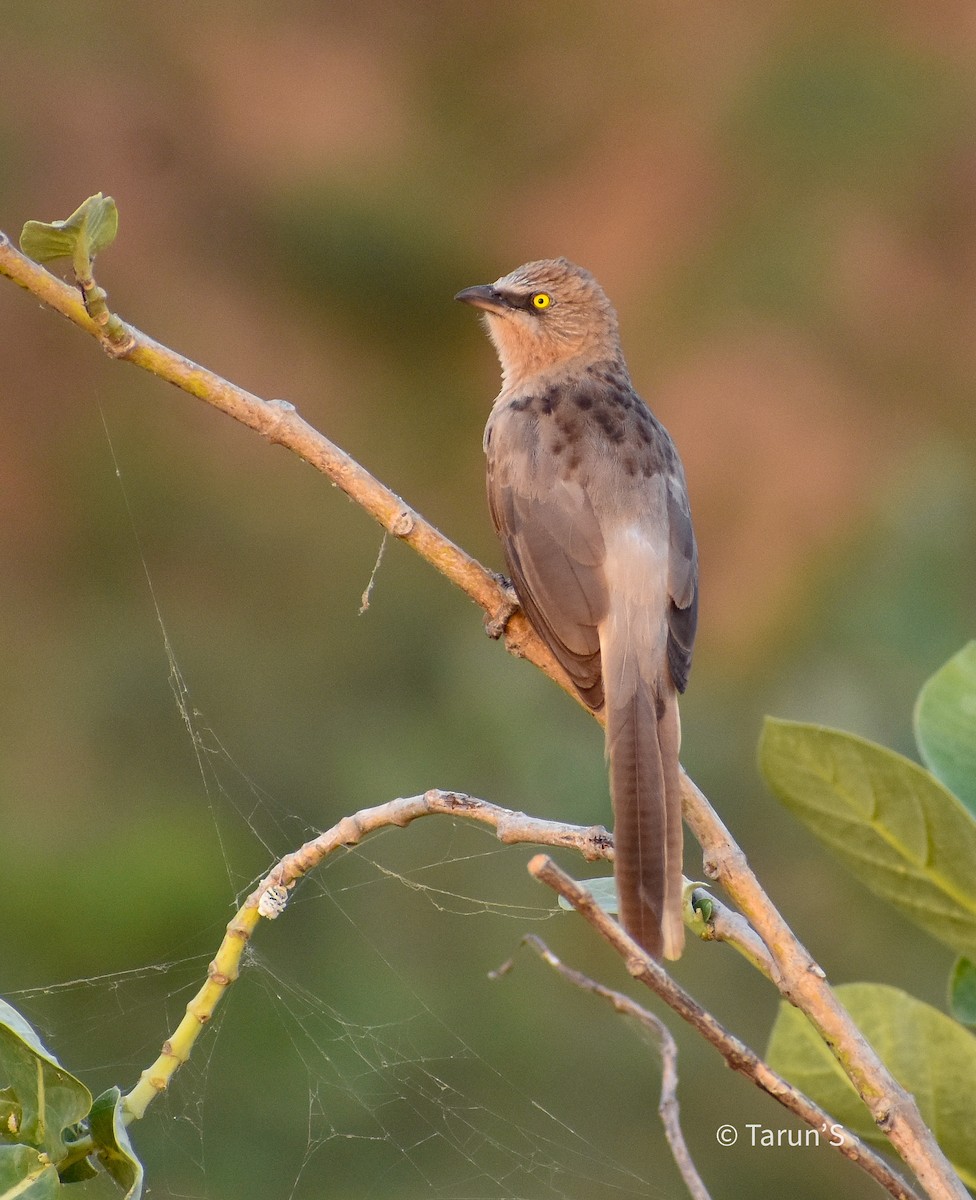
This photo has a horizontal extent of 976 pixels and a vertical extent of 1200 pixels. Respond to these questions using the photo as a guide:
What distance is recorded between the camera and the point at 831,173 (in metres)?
8.20

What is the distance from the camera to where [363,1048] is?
4.38 meters

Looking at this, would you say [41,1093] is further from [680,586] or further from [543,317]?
[543,317]

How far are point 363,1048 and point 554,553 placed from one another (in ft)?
6.59

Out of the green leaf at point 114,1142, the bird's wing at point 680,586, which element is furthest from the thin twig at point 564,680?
the green leaf at point 114,1142

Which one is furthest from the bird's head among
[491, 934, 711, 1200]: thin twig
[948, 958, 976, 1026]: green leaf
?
[491, 934, 711, 1200]: thin twig

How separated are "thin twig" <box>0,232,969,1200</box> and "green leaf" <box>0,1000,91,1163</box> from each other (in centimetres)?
74

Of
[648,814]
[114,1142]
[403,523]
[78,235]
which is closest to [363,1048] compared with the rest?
[648,814]

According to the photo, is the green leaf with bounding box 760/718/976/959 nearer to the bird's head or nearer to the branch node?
the branch node

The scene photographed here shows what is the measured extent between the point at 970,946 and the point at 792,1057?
0.30 meters

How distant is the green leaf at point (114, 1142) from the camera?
1460 mm

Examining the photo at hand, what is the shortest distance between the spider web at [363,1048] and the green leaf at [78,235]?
80.6 inches

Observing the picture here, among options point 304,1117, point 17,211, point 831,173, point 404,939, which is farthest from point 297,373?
point 304,1117

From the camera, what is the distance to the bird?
2.54m

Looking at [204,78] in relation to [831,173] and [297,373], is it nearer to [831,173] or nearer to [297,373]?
[297,373]
